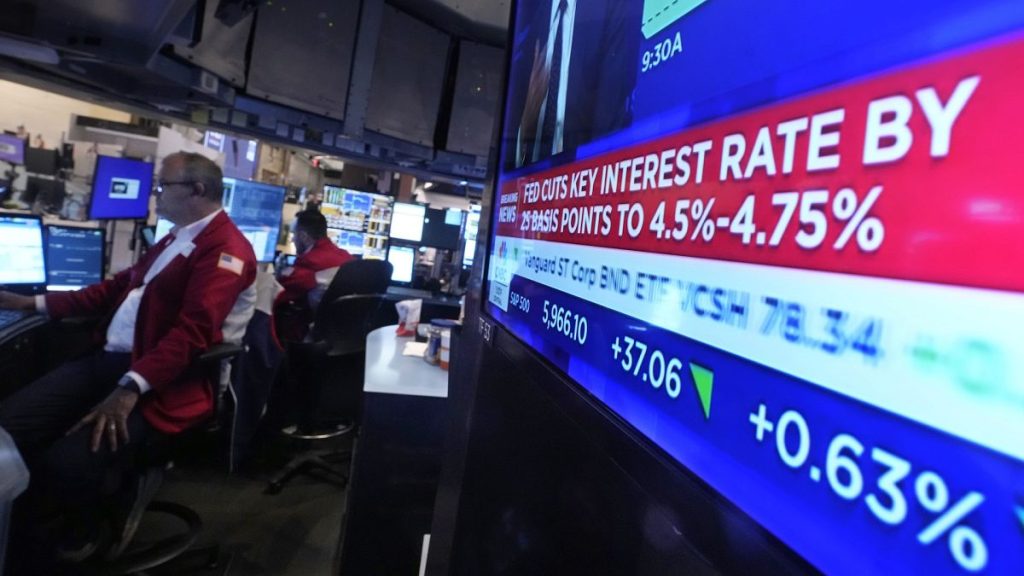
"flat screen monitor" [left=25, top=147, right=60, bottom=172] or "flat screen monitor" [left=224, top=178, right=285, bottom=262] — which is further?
"flat screen monitor" [left=224, top=178, right=285, bottom=262]

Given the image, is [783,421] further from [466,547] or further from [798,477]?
[466,547]

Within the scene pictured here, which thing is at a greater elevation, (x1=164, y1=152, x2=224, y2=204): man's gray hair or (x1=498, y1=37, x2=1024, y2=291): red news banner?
(x1=164, y1=152, x2=224, y2=204): man's gray hair

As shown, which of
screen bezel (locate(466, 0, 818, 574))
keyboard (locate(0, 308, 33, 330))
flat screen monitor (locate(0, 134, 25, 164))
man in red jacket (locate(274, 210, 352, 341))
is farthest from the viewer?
man in red jacket (locate(274, 210, 352, 341))

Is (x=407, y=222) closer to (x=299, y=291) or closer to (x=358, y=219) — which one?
(x=358, y=219)

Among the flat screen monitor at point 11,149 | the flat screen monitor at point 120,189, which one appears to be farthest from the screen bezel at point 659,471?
→ the flat screen monitor at point 11,149

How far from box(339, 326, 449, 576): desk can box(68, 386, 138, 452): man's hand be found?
69 cm

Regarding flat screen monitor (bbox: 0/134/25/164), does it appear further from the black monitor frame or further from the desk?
the desk

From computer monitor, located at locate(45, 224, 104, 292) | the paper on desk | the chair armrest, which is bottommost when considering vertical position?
the chair armrest

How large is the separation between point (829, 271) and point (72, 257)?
11.9 ft

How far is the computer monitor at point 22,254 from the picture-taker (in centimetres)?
261

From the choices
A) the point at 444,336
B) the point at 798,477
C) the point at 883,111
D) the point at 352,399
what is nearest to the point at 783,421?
the point at 798,477

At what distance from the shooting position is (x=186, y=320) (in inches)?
73.6

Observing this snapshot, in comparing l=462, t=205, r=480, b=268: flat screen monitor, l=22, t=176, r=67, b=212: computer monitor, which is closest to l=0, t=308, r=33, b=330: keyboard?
l=22, t=176, r=67, b=212: computer monitor

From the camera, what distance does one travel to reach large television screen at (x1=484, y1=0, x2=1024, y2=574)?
10.5 inches
